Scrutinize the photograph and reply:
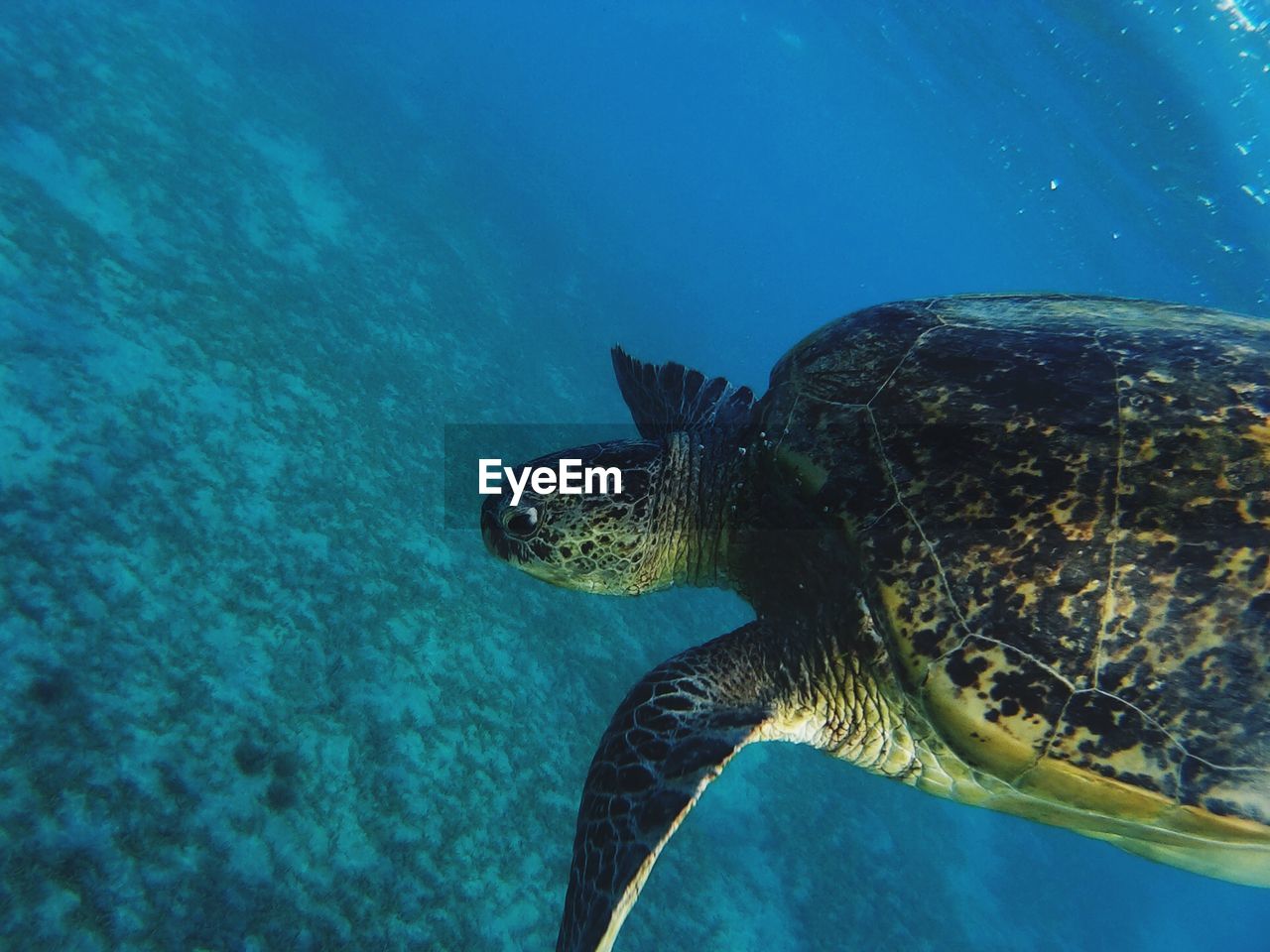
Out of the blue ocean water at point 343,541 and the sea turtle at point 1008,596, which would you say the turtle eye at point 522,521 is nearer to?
the sea turtle at point 1008,596

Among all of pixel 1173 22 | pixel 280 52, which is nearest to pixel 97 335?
pixel 280 52

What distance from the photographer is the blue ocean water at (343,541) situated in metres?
3.99

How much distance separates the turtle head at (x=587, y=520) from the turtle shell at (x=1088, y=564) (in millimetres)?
1055

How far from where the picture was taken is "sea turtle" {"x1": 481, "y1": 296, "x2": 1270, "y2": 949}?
188cm

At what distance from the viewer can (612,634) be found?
26.2 feet

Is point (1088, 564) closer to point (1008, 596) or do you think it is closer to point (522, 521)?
point (1008, 596)

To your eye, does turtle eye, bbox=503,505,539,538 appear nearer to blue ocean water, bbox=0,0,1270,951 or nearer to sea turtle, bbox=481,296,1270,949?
sea turtle, bbox=481,296,1270,949

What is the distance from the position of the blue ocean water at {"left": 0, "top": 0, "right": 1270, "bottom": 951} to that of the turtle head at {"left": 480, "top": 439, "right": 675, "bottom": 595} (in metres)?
2.55

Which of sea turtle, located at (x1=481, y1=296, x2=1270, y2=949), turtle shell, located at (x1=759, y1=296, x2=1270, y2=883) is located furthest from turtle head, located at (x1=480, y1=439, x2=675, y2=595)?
turtle shell, located at (x1=759, y1=296, x2=1270, y2=883)

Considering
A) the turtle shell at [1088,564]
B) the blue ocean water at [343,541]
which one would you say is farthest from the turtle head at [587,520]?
the blue ocean water at [343,541]

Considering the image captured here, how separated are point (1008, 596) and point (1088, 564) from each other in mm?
245

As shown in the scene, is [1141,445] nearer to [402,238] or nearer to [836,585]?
[836,585]

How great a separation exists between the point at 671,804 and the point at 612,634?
19.5 feet

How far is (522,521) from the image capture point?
3260 mm
